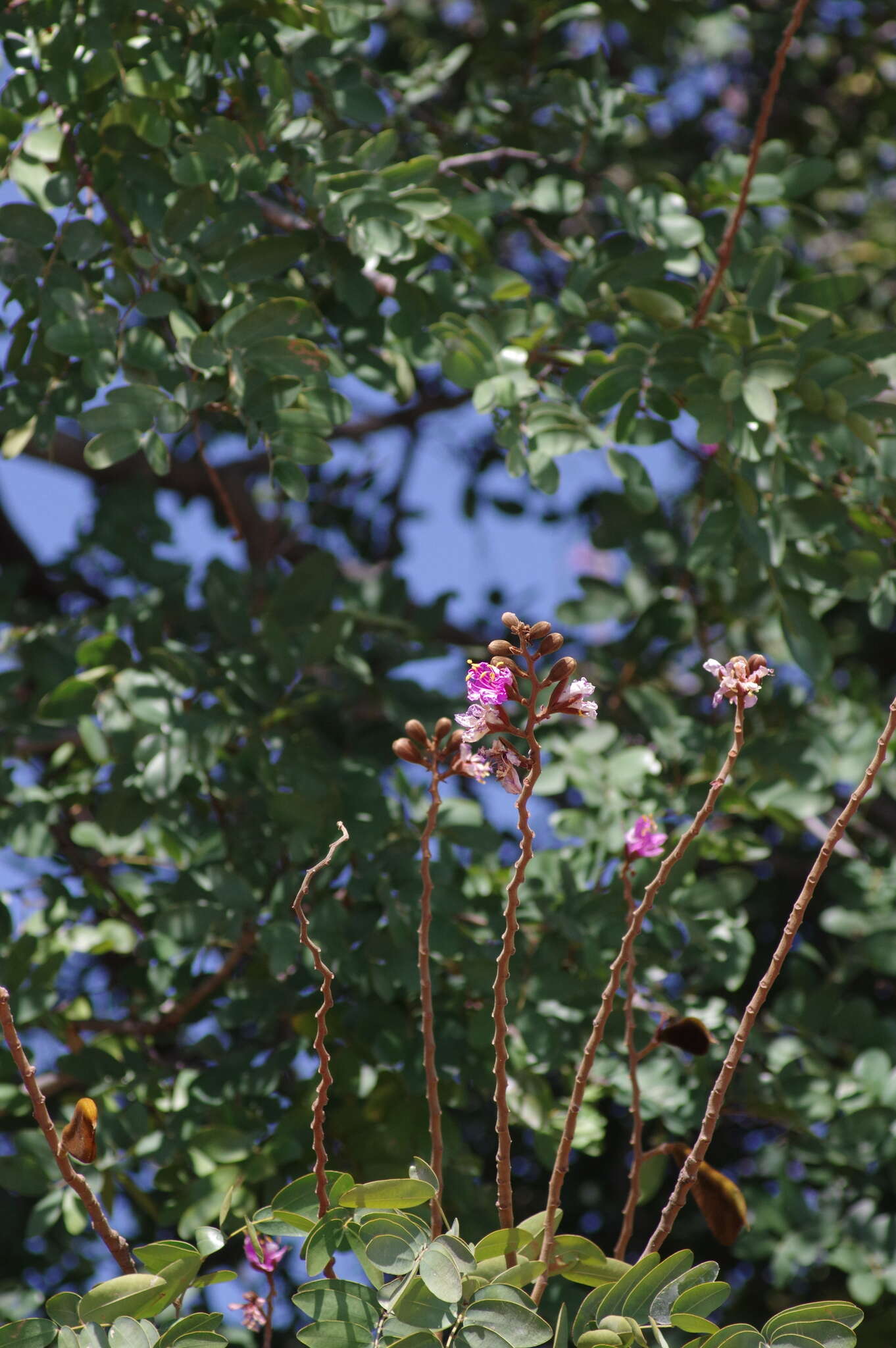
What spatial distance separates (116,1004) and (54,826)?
0.36 meters

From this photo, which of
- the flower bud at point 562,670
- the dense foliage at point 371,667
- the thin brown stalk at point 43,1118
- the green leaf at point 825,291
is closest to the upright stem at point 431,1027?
the flower bud at point 562,670

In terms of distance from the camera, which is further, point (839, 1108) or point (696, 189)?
point (696, 189)

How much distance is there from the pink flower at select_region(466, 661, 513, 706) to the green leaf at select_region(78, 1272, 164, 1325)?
0.45m

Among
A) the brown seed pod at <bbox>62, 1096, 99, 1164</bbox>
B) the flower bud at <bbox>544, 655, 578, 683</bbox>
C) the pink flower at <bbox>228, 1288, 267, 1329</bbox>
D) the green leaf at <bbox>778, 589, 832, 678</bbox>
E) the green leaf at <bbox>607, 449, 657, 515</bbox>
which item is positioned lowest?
the pink flower at <bbox>228, 1288, 267, 1329</bbox>

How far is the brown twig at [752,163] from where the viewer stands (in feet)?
4.58

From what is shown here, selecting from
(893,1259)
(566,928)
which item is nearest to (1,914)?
(566,928)

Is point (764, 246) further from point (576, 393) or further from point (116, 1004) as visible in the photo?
point (116, 1004)

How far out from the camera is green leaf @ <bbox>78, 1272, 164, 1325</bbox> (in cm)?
84

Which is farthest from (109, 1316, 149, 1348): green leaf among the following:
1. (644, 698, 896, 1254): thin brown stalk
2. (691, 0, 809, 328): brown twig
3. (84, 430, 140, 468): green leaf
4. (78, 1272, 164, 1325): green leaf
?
(691, 0, 809, 328): brown twig

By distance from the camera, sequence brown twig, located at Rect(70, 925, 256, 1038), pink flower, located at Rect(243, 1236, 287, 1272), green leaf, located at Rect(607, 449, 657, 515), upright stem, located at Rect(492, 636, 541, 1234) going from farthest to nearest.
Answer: brown twig, located at Rect(70, 925, 256, 1038) < green leaf, located at Rect(607, 449, 657, 515) < pink flower, located at Rect(243, 1236, 287, 1272) < upright stem, located at Rect(492, 636, 541, 1234)

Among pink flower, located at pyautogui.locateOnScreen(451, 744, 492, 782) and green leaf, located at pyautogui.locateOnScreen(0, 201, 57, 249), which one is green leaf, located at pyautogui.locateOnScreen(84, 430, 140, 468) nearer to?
green leaf, located at pyautogui.locateOnScreen(0, 201, 57, 249)

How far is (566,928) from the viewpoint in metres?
1.59

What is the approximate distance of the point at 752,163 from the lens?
4.81ft

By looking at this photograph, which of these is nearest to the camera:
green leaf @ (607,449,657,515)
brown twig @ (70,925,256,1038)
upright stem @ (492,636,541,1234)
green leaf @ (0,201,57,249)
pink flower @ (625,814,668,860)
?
upright stem @ (492,636,541,1234)
